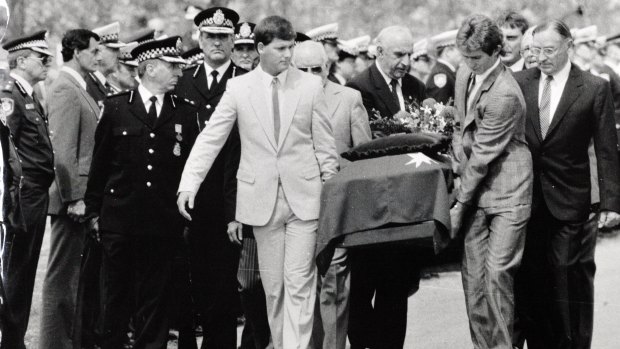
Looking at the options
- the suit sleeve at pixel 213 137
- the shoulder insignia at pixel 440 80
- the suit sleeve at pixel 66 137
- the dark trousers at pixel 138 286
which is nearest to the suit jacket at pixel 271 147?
the suit sleeve at pixel 213 137

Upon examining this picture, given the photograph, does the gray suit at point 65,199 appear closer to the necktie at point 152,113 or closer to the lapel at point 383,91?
the necktie at point 152,113

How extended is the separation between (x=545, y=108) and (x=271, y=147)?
6.49 ft

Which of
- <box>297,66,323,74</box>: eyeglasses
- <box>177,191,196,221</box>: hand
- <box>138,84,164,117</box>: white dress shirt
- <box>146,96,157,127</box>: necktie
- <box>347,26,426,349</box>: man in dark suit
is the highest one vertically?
<box>297,66,323,74</box>: eyeglasses

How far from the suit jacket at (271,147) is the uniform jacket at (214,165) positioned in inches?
15.1

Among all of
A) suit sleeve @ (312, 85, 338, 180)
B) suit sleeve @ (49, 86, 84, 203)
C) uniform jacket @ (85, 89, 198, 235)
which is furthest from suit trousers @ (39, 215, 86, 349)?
suit sleeve @ (312, 85, 338, 180)

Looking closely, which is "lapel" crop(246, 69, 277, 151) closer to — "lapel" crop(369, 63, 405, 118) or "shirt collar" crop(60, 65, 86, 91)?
"lapel" crop(369, 63, 405, 118)

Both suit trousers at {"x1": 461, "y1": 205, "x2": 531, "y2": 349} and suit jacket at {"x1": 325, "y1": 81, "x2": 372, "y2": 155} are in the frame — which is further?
suit jacket at {"x1": 325, "y1": 81, "x2": 372, "y2": 155}

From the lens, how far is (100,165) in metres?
8.43

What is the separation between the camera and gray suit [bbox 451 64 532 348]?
781 cm

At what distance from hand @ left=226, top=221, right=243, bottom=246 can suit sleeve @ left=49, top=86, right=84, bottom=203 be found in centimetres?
148

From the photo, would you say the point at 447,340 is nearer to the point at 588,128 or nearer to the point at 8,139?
the point at 588,128

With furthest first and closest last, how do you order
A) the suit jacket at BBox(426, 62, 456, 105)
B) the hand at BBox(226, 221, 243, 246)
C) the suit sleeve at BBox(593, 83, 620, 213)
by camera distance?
1. the suit jacket at BBox(426, 62, 456, 105)
2. the suit sleeve at BBox(593, 83, 620, 213)
3. the hand at BBox(226, 221, 243, 246)

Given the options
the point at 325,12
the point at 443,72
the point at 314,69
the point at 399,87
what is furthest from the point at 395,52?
the point at 325,12

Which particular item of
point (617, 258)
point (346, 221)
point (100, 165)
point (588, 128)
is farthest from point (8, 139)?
point (617, 258)
